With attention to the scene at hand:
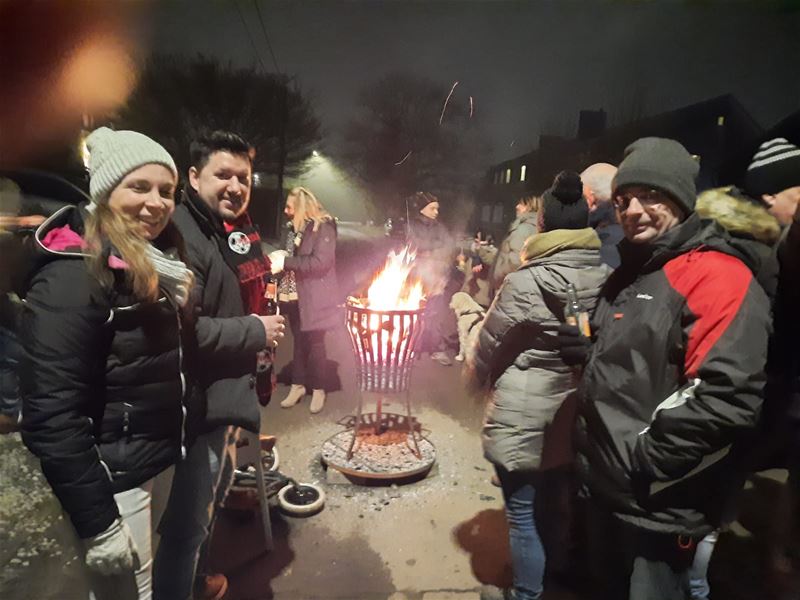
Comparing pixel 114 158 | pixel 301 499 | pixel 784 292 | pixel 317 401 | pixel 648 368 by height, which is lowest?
pixel 301 499

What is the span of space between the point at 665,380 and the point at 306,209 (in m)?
2.96

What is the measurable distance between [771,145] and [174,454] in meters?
2.89

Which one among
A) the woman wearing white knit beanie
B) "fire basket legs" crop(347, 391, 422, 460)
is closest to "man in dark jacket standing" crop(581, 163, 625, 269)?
"fire basket legs" crop(347, 391, 422, 460)

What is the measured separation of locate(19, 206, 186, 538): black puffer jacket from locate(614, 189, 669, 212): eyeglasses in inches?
63.2

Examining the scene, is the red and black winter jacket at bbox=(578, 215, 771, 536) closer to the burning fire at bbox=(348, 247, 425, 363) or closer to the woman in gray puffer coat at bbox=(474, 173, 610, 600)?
the woman in gray puffer coat at bbox=(474, 173, 610, 600)

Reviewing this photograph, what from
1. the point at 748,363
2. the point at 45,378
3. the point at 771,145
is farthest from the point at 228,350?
the point at 771,145

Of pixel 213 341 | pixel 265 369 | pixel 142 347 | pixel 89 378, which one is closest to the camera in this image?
pixel 89 378

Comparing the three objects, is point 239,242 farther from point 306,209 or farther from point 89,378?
point 306,209

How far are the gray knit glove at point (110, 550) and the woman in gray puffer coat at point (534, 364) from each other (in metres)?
1.43

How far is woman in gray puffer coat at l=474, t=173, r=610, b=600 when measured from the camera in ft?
6.21

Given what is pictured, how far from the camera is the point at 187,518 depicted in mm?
1841

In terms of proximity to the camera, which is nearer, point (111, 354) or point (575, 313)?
point (111, 354)

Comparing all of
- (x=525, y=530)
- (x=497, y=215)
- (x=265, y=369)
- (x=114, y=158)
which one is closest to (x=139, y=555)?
(x=265, y=369)

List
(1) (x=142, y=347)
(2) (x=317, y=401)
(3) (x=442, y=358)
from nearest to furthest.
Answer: (1) (x=142, y=347) < (2) (x=317, y=401) < (3) (x=442, y=358)
